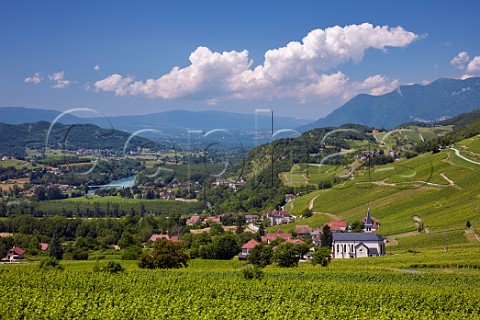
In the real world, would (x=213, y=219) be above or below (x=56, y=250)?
below

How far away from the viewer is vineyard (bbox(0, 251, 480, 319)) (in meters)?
19.7

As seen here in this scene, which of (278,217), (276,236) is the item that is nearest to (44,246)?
(276,236)

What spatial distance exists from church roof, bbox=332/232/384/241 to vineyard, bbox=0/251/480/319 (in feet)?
79.9

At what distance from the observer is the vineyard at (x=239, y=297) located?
1966 cm

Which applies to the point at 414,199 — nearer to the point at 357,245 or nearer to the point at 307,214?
the point at 307,214

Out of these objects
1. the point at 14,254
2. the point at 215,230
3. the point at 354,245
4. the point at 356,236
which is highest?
the point at 356,236

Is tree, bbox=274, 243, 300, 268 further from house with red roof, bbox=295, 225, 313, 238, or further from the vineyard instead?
house with red roof, bbox=295, 225, 313, 238

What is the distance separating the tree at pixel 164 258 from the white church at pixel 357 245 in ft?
95.0

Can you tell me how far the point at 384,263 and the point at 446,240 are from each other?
61.5ft

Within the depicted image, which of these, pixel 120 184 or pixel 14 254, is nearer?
pixel 14 254

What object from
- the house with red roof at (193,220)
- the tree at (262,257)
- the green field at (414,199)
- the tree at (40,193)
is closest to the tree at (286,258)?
the tree at (262,257)

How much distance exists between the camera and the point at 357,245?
65500 mm

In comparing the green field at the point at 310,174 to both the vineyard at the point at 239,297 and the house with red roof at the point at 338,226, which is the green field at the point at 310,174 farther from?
the vineyard at the point at 239,297

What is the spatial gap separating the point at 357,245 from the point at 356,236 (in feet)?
4.52
